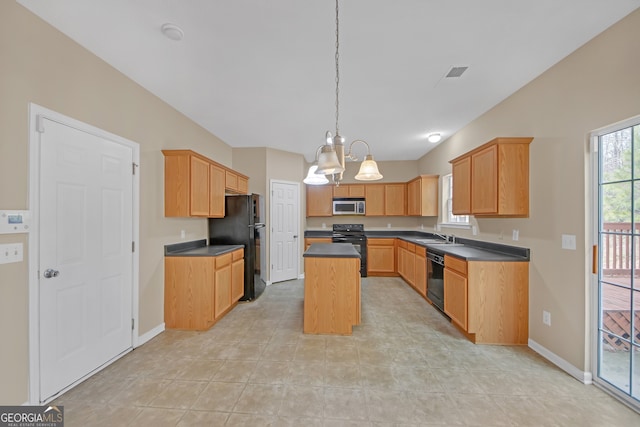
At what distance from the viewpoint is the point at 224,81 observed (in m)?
2.55

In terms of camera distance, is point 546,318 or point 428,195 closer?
point 546,318

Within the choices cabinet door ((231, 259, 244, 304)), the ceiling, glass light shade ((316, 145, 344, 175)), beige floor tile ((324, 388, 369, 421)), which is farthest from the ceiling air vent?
cabinet door ((231, 259, 244, 304))

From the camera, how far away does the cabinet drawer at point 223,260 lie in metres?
3.16

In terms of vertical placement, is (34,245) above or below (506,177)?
below

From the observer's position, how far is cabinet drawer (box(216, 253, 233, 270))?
3.16 metres

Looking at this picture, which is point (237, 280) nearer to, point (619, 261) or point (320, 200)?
point (320, 200)

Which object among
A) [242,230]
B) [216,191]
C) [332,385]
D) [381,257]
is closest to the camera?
[332,385]

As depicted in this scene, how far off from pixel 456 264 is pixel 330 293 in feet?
5.03

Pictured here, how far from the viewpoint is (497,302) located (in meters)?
2.69

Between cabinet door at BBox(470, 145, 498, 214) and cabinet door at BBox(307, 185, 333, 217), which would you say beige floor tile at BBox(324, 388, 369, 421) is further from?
cabinet door at BBox(307, 185, 333, 217)

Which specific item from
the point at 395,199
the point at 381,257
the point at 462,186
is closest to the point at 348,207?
the point at 395,199

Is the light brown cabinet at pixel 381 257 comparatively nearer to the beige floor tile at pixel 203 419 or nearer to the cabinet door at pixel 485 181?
the cabinet door at pixel 485 181

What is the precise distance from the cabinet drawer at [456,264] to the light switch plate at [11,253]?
3.77 metres

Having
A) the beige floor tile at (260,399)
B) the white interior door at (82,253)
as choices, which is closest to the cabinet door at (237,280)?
the white interior door at (82,253)
